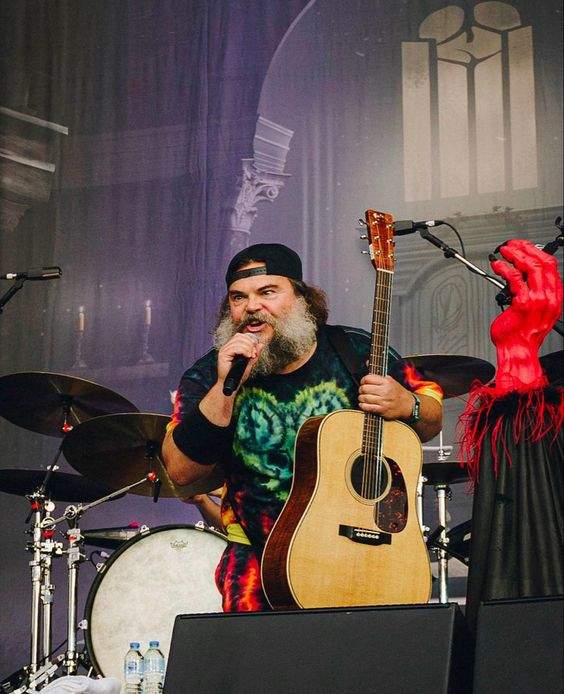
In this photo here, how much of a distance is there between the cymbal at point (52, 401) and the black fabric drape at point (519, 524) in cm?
239

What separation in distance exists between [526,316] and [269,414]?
109cm

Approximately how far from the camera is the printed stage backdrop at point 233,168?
5453 millimetres

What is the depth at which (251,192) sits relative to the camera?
19.0 ft

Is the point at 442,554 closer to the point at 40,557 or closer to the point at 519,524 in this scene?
the point at 40,557

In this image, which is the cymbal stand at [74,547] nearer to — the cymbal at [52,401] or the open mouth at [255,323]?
the cymbal at [52,401]

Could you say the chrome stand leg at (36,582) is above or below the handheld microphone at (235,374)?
below

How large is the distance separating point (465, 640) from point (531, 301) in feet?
2.92

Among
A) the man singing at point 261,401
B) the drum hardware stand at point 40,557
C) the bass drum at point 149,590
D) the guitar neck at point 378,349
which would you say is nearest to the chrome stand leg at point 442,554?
the bass drum at point 149,590

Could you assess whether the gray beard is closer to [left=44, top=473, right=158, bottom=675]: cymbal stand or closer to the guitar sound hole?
the guitar sound hole

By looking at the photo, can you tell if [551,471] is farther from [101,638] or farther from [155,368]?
[155,368]

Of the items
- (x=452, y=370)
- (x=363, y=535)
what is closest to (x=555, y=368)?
(x=363, y=535)

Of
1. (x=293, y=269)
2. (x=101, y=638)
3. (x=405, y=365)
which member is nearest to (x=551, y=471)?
(x=405, y=365)

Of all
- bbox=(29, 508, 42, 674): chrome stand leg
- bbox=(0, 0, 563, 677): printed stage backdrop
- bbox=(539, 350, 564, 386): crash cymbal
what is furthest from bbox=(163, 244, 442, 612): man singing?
bbox=(0, 0, 563, 677): printed stage backdrop

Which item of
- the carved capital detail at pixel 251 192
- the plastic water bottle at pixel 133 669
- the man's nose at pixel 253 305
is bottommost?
the plastic water bottle at pixel 133 669
